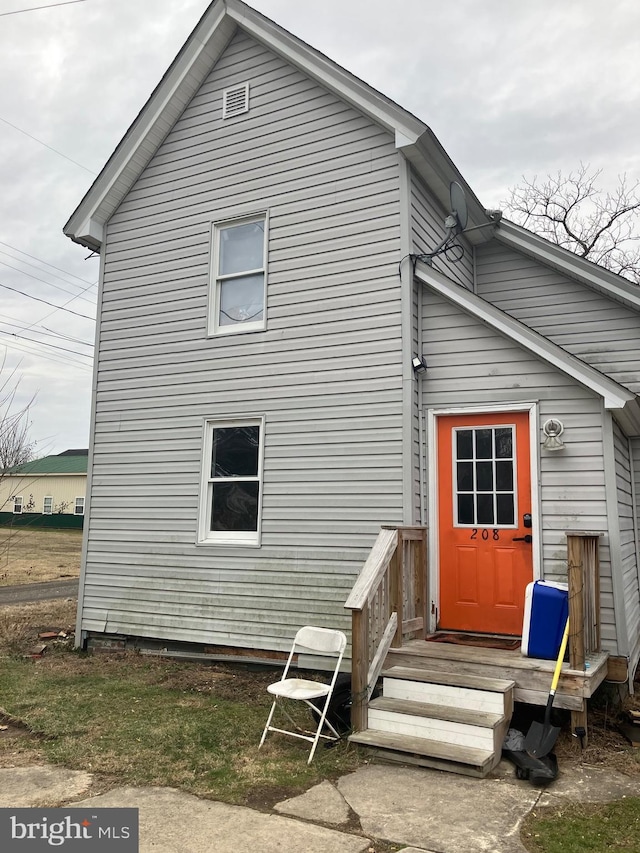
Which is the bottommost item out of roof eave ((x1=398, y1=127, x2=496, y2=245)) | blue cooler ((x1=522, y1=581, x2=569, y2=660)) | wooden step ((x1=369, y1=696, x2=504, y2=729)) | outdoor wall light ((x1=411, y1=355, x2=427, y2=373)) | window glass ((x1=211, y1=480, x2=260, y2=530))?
wooden step ((x1=369, y1=696, x2=504, y2=729))

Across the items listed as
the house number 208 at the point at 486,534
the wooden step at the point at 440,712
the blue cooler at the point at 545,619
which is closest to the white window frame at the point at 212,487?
A: the house number 208 at the point at 486,534

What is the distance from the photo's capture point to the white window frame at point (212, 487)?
7.81 metres

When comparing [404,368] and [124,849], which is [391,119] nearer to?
[404,368]

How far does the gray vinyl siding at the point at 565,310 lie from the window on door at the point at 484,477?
Answer: 2257mm

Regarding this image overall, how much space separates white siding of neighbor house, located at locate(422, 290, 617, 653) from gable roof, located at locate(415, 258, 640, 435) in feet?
0.60

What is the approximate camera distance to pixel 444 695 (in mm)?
5145

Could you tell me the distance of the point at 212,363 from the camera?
27.3 ft

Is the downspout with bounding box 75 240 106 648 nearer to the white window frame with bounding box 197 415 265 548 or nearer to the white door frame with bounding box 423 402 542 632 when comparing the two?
the white window frame with bounding box 197 415 265 548

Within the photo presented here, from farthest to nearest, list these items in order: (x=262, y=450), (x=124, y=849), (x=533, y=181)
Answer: (x=533, y=181), (x=262, y=450), (x=124, y=849)

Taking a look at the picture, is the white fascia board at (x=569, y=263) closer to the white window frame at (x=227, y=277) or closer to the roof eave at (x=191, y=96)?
the roof eave at (x=191, y=96)

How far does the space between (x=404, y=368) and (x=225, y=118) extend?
4.41 metres

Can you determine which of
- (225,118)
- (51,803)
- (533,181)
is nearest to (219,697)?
(51,803)

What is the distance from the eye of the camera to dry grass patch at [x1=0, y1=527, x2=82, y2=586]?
18734 millimetres

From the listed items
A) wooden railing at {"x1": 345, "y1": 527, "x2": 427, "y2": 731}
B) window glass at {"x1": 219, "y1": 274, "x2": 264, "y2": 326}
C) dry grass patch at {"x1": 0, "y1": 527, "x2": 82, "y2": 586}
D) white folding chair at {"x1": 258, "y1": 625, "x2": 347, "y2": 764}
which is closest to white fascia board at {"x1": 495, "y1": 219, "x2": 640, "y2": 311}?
window glass at {"x1": 219, "y1": 274, "x2": 264, "y2": 326}
